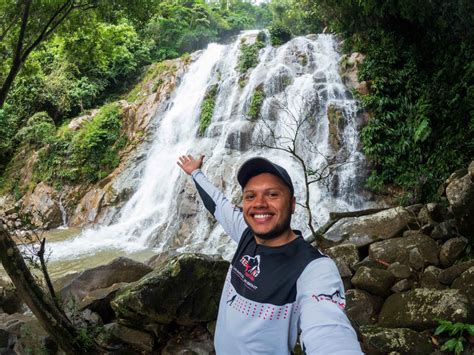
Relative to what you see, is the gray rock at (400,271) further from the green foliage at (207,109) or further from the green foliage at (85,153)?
the green foliage at (85,153)

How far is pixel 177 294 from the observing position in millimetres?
3959

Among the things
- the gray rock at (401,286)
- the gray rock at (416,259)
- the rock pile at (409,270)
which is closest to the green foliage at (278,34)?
the rock pile at (409,270)

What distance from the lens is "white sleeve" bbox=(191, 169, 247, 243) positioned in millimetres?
1947

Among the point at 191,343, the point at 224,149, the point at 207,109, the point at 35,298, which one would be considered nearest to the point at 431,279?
the point at 191,343

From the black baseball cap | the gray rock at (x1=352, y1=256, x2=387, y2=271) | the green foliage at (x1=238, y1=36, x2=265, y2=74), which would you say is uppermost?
the green foliage at (x1=238, y1=36, x2=265, y2=74)

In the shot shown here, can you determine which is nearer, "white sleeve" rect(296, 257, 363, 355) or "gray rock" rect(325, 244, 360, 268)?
"white sleeve" rect(296, 257, 363, 355)

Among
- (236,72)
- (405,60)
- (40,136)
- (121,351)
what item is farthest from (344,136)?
(40,136)

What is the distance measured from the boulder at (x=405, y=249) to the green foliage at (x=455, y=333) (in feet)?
5.61

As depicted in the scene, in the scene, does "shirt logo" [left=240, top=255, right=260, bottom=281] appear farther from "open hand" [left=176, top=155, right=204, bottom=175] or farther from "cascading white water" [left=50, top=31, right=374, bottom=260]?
"cascading white water" [left=50, top=31, right=374, bottom=260]

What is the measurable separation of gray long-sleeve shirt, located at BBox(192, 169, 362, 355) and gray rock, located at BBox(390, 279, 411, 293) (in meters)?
3.60

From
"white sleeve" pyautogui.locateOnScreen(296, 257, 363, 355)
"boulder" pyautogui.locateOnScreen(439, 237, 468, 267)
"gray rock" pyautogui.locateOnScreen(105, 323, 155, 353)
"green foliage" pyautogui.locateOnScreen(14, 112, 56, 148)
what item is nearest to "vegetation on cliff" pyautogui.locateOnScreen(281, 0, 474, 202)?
"boulder" pyautogui.locateOnScreen(439, 237, 468, 267)

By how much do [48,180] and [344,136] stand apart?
40.1ft

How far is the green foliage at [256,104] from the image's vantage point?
12398mm

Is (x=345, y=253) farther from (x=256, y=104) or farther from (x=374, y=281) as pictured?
(x=256, y=104)
